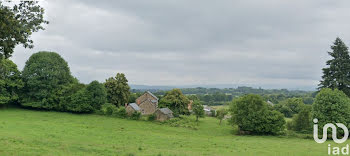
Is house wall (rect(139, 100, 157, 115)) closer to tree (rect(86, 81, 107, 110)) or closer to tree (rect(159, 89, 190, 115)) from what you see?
tree (rect(159, 89, 190, 115))

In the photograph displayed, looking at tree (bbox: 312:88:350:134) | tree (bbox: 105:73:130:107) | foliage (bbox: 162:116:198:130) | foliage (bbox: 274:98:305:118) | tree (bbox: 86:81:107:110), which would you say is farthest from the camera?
foliage (bbox: 274:98:305:118)

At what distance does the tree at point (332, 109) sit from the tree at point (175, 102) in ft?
96.7

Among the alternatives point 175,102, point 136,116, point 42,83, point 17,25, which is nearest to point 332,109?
point 175,102

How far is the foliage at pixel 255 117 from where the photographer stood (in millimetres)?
38125

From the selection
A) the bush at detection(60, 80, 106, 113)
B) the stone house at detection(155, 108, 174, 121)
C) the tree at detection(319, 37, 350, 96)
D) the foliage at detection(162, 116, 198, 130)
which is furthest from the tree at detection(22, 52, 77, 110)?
the tree at detection(319, 37, 350, 96)

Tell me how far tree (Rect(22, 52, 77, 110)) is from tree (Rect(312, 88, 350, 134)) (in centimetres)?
4895

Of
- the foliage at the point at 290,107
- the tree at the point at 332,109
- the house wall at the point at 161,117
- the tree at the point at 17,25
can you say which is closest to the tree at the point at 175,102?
the house wall at the point at 161,117

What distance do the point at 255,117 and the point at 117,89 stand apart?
36977mm

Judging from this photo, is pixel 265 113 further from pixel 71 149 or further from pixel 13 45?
pixel 13 45

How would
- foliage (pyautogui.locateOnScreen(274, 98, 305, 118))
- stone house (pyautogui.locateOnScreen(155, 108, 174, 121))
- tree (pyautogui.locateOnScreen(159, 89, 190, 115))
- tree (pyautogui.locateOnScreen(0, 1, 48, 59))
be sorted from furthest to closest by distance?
foliage (pyautogui.locateOnScreen(274, 98, 305, 118))
tree (pyautogui.locateOnScreen(159, 89, 190, 115))
stone house (pyautogui.locateOnScreen(155, 108, 174, 121))
tree (pyautogui.locateOnScreen(0, 1, 48, 59))

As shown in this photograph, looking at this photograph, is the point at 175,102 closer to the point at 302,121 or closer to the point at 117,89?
the point at 117,89

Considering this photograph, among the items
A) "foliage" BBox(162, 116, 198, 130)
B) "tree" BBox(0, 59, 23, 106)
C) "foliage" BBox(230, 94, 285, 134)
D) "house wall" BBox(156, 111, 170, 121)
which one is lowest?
"foliage" BBox(162, 116, 198, 130)

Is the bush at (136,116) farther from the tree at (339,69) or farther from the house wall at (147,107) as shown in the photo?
the tree at (339,69)

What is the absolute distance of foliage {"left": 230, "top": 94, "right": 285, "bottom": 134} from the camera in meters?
38.1
